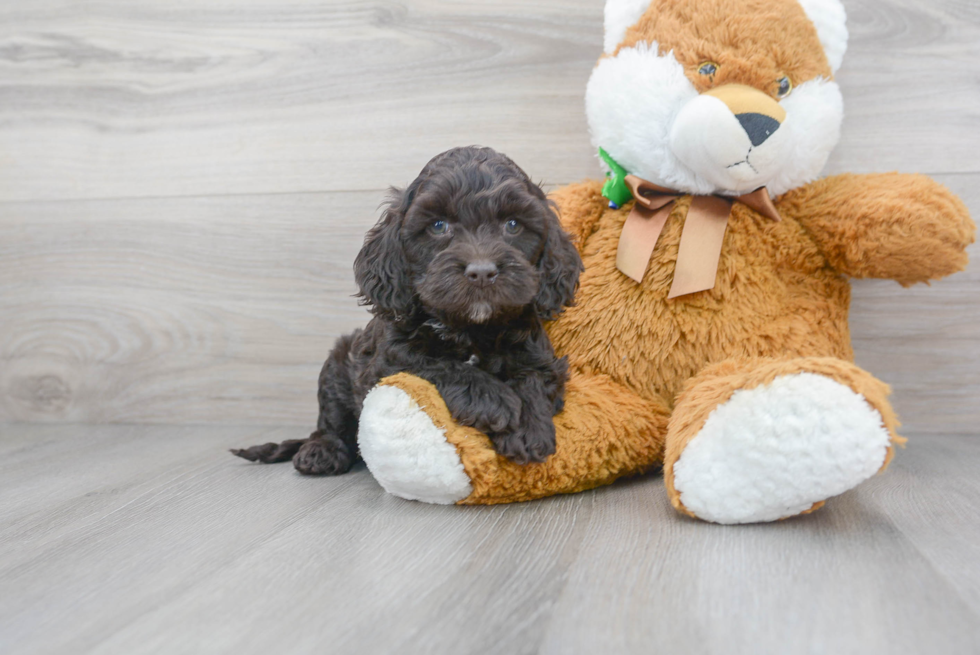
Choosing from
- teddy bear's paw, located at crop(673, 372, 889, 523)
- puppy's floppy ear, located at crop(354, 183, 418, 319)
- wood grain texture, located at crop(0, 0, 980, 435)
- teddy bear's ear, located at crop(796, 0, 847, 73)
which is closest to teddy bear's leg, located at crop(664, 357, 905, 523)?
teddy bear's paw, located at crop(673, 372, 889, 523)

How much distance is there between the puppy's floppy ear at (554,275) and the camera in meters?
1.38

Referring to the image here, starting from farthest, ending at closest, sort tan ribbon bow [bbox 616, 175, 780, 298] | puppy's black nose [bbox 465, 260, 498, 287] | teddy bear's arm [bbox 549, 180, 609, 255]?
teddy bear's arm [bbox 549, 180, 609, 255] → tan ribbon bow [bbox 616, 175, 780, 298] → puppy's black nose [bbox 465, 260, 498, 287]

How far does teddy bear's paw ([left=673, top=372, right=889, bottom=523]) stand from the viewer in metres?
1.10

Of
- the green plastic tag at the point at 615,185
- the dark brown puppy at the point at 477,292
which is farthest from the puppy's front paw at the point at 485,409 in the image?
the green plastic tag at the point at 615,185

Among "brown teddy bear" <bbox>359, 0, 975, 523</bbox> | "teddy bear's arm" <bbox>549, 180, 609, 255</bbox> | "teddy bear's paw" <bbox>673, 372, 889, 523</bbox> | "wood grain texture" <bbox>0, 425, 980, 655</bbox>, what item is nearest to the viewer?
"wood grain texture" <bbox>0, 425, 980, 655</bbox>

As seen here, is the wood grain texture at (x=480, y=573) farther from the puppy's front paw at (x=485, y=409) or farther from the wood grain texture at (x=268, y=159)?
the wood grain texture at (x=268, y=159)

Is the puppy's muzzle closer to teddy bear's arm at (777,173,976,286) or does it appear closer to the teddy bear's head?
the teddy bear's head

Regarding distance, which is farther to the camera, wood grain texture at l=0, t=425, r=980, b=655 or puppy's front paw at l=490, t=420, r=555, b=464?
puppy's front paw at l=490, t=420, r=555, b=464

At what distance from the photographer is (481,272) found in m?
1.22

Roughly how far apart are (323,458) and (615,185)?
0.92 metres

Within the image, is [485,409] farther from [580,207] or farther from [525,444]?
[580,207]

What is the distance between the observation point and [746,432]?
116 centimetres

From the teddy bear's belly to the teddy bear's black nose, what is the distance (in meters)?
0.23

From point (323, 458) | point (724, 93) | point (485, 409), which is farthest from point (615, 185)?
point (323, 458)
